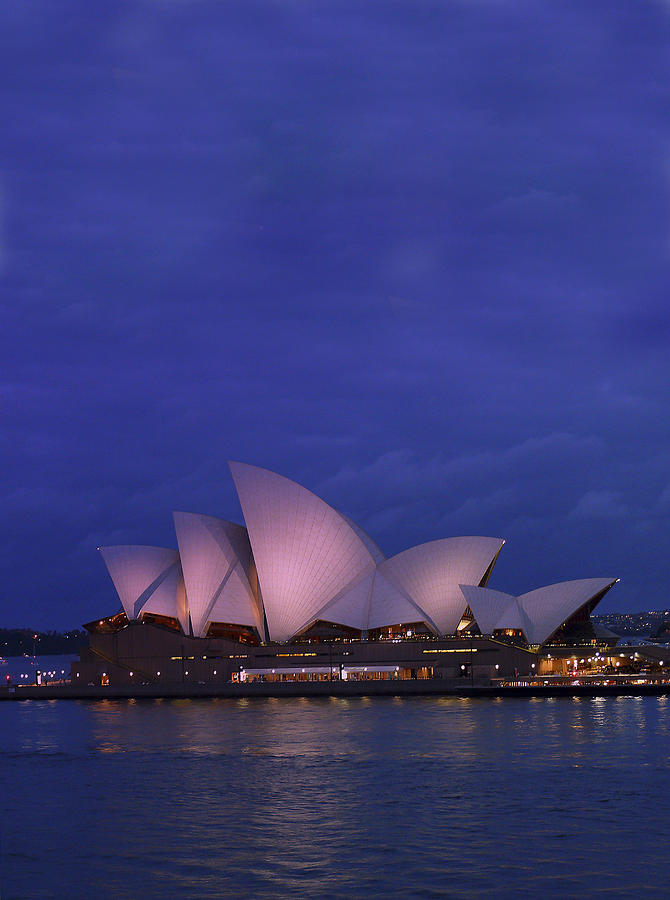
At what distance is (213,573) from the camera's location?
235 ft

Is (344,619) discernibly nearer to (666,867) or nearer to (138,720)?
(138,720)

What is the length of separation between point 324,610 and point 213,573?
7.75 m

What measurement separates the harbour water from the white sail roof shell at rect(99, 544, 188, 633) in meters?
27.1

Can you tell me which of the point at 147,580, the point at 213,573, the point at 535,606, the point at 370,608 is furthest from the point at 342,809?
the point at 147,580

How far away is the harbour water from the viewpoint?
20266 millimetres

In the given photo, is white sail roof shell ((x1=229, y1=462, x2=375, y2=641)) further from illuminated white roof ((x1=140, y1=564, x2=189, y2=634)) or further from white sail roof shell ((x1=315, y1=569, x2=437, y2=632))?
illuminated white roof ((x1=140, y1=564, x2=189, y2=634))

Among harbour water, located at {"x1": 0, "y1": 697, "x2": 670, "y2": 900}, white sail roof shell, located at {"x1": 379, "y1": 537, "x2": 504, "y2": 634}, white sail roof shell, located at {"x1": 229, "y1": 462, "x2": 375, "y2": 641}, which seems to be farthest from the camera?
white sail roof shell, located at {"x1": 379, "y1": 537, "x2": 504, "y2": 634}

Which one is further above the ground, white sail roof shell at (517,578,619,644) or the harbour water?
white sail roof shell at (517,578,619,644)

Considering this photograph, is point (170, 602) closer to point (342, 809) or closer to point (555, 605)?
point (555, 605)

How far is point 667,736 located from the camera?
39.7 meters

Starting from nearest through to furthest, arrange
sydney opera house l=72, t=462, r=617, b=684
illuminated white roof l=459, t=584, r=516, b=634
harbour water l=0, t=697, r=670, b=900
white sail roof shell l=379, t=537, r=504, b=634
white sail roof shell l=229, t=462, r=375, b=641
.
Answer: harbour water l=0, t=697, r=670, b=900
white sail roof shell l=229, t=462, r=375, b=641
sydney opera house l=72, t=462, r=617, b=684
illuminated white roof l=459, t=584, r=516, b=634
white sail roof shell l=379, t=537, r=504, b=634

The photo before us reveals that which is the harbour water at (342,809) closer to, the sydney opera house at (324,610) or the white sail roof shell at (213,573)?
the sydney opera house at (324,610)

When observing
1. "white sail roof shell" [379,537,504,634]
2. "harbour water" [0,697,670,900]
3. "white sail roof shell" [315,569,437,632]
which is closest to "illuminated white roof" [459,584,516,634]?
"white sail roof shell" [379,537,504,634]

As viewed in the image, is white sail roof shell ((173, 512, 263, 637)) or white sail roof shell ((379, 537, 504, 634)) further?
white sail roof shell ((379, 537, 504, 634))
